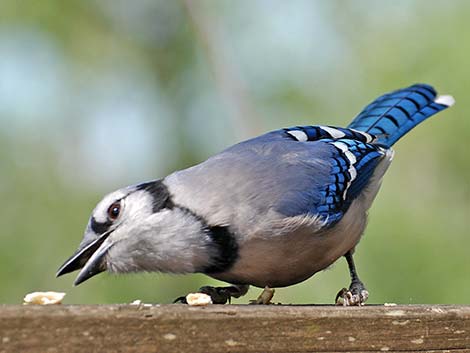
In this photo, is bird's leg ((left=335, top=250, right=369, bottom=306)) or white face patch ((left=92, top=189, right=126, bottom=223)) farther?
bird's leg ((left=335, top=250, right=369, bottom=306))

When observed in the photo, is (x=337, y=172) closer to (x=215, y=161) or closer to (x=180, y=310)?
(x=215, y=161)

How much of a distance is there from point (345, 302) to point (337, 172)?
1.49ft

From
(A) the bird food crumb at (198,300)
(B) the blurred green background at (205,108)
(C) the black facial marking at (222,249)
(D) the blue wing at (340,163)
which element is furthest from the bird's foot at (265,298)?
(B) the blurred green background at (205,108)

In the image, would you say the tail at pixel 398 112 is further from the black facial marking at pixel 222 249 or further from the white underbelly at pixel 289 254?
the black facial marking at pixel 222 249

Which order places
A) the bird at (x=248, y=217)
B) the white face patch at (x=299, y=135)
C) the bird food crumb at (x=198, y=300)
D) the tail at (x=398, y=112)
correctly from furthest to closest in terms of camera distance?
the tail at (x=398, y=112) < the white face patch at (x=299, y=135) < the bird at (x=248, y=217) < the bird food crumb at (x=198, y=300)

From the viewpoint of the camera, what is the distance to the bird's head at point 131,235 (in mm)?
1796

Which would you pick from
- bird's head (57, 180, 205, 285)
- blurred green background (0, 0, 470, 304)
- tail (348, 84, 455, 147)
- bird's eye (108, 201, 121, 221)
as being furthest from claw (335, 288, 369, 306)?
blurred green background (0, 0, 470, 304)

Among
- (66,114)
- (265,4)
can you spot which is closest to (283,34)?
(265,4)

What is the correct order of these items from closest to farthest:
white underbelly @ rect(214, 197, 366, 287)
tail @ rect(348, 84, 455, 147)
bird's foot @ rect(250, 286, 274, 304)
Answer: bird's foot @ rect(250, 286, 274, 304), white underbelly @ rect(214, 197, 366, 287), tail @ rect(348, 84, 455, 147)

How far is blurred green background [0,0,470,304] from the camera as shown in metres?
3.59

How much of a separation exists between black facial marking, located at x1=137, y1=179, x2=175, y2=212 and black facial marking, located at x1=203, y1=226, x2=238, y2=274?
11cm

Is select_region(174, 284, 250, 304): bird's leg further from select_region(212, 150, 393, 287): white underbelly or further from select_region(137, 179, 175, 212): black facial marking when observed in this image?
select_region(137, 179, 175, 212): black facial marking

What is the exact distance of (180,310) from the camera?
1340mm

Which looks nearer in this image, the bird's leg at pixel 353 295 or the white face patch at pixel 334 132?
the bird's leg at pixel 353 295
